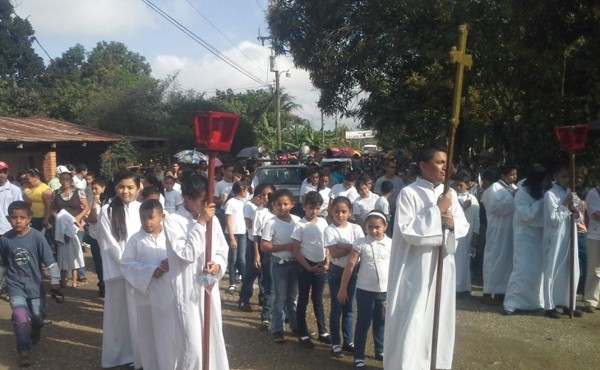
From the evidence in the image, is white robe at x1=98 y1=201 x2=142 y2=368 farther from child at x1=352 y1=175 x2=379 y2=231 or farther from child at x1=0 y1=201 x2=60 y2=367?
child at x1=352 y1=175 x2=379 y2=231

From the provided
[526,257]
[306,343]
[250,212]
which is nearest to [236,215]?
[250,212]

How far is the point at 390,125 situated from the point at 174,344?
1429 cm

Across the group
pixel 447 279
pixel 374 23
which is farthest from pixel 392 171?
pixel 447 279

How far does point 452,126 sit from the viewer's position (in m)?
4.51

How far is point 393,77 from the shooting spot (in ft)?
53.9

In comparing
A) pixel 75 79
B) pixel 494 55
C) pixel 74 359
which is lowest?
pixel 74 359

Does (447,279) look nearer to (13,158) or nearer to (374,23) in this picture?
(374,23)

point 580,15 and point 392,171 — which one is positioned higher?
point 580,15

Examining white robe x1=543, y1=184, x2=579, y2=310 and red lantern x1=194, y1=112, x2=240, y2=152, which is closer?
red lantern x1=194, y1=112, x2=240, y2=152

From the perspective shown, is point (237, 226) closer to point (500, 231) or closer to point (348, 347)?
point (348, 347)

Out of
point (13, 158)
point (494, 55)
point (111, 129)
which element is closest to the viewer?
point (494, 55)

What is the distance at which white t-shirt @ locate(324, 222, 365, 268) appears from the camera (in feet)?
20.3

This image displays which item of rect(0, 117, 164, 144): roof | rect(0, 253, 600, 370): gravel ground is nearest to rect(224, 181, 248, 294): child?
rect(0, 253, 600, 370): gravel ground

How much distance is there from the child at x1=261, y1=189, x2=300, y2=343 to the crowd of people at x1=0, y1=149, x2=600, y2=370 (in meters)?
0.01
